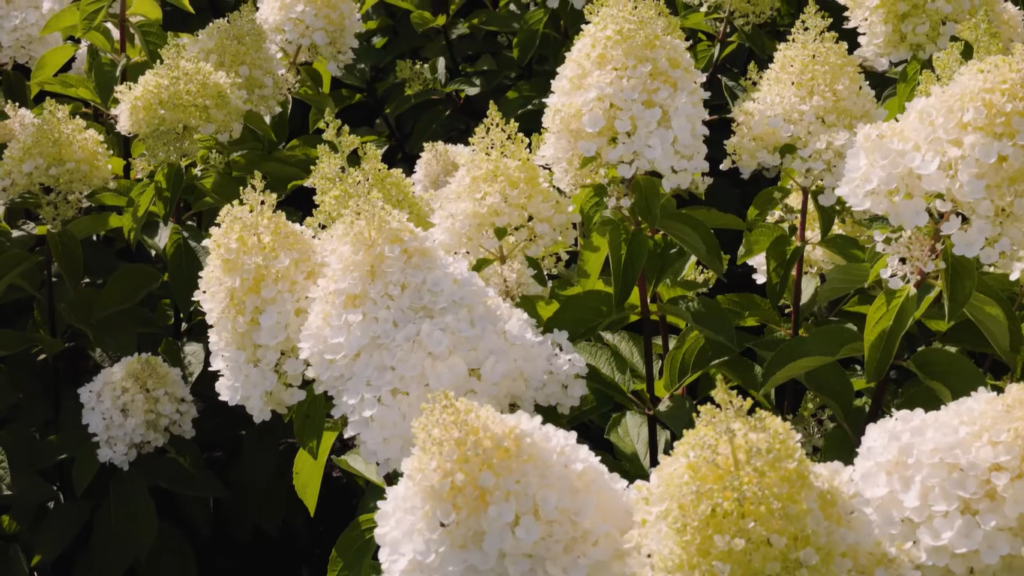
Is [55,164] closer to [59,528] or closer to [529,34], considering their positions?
[59,528]

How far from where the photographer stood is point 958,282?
235cm

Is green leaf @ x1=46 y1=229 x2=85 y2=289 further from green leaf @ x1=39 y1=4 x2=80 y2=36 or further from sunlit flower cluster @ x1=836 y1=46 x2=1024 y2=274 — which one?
sunlit flower cluster @ x1=836 y1=46 x2=1024 y2=274

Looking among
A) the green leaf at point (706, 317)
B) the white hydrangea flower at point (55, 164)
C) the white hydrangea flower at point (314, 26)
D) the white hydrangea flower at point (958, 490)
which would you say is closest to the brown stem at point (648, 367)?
the green leaf at point (706, 317)

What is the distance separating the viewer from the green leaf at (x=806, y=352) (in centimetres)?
256

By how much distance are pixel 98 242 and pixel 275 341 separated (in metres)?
2.21

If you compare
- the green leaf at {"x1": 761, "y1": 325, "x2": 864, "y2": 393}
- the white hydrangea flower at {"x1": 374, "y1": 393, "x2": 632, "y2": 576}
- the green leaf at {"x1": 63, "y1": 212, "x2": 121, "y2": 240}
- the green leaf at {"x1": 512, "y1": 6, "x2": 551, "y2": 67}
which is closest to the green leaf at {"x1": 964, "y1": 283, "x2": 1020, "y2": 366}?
the green leaf at {"x1": 761, "y1": 325, "x2": 864, "y2": 393}

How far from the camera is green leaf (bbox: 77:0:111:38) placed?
4062mm

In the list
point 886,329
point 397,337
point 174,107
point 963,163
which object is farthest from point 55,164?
point 963,163

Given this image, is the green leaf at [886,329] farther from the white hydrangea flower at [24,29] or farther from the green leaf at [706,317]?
the white hydrangea flower at [24,29]

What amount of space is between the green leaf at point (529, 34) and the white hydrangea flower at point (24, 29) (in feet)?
6.74

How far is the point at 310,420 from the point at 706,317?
3.40ft

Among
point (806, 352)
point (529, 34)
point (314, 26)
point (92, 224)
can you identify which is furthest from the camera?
point (529, 34)

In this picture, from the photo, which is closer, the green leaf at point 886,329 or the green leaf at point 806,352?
the green leaf at point 886,329

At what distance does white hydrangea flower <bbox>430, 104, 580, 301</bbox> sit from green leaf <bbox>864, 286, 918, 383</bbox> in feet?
2.65
